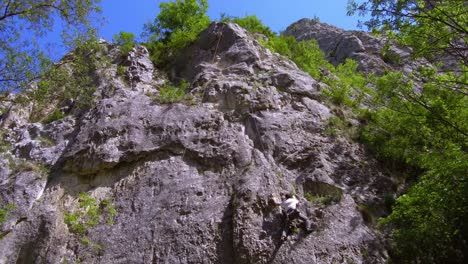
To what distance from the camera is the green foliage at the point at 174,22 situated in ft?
56.4

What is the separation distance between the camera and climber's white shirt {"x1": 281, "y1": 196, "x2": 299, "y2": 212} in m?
9.27

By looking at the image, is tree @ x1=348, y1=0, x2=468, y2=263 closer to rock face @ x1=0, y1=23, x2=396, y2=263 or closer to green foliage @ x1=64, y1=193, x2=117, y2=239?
rock face @ x1=0, y1=23, x2=396, y2=263

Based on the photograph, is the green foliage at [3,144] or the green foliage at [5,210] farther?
the green foliage at [3,144]

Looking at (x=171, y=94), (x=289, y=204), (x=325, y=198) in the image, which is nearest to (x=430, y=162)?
(x=325, y=198)

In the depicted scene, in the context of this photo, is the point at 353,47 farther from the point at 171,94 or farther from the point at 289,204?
the point at 289,204

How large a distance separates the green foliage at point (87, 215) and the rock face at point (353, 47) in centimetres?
1412

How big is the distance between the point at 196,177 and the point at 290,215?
2.54m

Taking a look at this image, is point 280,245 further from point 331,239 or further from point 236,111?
point 236,111

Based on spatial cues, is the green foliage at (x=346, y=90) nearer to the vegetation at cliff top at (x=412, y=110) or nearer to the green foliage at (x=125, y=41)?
the vegetation at cliff top at (x=412, y=110)

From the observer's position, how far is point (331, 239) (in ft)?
29.1

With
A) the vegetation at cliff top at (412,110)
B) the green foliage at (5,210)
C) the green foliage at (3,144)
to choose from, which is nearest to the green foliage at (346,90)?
the vegetation at cliff top at (412,110)

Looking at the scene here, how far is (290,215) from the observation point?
29.9 ft

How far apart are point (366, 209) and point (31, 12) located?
847 centimetres

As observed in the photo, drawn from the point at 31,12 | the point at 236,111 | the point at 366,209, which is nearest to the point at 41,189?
the point at 31,12
